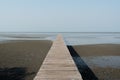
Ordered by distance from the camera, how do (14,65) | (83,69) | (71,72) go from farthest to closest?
(14,65) → (83,69) → (71,72)

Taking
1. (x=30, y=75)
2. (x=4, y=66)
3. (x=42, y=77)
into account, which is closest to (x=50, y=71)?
(x=42, y=77)

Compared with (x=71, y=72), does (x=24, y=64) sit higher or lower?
lower

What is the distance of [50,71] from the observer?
25.5 feet

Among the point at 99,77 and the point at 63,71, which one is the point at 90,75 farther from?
the point at 63,71

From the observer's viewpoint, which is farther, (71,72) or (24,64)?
(24,64)

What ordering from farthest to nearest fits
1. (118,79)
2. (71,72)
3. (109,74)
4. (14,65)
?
A: (14,65) → (109,74) → (118,79) → (71,72)

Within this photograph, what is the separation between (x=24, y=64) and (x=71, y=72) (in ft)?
22.3

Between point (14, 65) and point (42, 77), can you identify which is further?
point (14, 65)

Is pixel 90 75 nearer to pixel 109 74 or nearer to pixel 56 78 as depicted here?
pixel 109 74

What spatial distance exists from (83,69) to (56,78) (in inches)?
237

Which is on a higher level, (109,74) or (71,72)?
(71,72)

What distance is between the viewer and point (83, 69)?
12.7 m

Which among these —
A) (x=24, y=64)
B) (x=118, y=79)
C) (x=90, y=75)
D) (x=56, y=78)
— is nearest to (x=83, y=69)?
(x=90, y=75)

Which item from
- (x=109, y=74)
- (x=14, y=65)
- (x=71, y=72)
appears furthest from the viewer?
(x=14, y=65)
